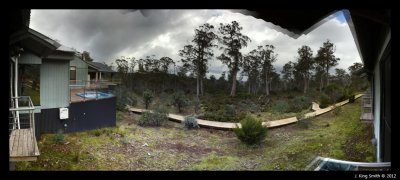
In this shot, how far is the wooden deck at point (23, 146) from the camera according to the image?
2.34 m

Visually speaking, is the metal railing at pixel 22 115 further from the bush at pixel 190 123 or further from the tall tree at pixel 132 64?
the bush at pixel 190 123

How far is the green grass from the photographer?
2.71 m

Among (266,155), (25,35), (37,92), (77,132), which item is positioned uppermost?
(25,35)

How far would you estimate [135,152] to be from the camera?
304 cm

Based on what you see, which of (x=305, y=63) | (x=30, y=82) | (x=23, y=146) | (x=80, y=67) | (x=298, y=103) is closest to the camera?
(x=23, y=146)

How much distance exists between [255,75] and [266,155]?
98cm

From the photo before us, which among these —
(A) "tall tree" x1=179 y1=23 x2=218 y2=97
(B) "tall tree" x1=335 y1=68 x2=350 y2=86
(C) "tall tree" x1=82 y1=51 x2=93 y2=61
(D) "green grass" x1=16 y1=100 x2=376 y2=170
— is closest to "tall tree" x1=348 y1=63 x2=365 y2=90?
(B) "tall tree" x1=335 y1=68 x2=350 y2=86

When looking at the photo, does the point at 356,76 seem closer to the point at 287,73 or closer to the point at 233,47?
the point at 287,73

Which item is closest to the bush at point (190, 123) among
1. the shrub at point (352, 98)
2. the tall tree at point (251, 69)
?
the tall tree at point (251, 69)

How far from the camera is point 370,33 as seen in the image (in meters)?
2.77

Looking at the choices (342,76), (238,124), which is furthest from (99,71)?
(342,76)

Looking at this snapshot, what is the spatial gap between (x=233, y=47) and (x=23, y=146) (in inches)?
93.9
